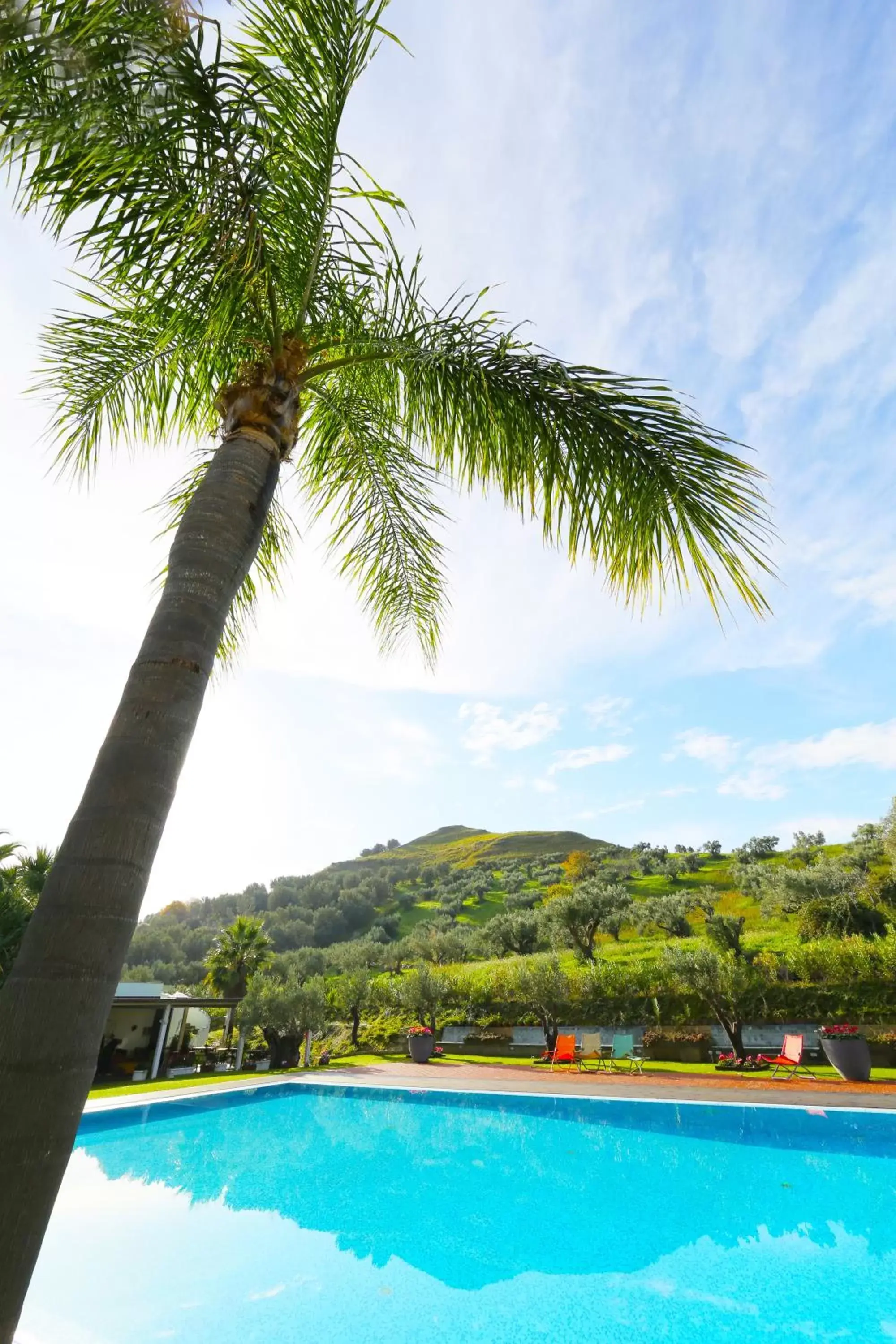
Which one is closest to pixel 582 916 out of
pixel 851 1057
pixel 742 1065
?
pixel 742 1065

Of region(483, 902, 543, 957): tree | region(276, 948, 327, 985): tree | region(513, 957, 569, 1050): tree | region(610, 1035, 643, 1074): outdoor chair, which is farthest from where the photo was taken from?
region(483, 902, 543, 957): tree

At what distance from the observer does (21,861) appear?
1427 cm

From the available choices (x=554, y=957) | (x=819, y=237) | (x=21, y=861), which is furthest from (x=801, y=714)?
(x=21, y=861)

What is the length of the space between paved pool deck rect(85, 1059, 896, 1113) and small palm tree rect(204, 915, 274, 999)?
8.98m

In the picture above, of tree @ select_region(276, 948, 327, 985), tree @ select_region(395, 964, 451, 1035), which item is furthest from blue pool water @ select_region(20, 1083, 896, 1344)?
tree @ select_region(276, 948, 327, 985)

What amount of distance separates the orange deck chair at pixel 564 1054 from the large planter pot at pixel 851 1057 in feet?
21.6

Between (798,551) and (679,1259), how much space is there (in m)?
7.35

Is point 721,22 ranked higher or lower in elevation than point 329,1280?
higher

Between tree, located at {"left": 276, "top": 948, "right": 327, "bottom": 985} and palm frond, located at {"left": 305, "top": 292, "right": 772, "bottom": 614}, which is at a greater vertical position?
palm frond, located at {"left": 305, "top": 292, "right": 772, "bottom": 614}

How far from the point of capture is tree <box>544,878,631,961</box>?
94.0ft

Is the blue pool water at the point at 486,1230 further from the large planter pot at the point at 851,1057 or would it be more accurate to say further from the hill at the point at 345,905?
the hill at the point at 345,905

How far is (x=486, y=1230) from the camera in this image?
24.9 feet

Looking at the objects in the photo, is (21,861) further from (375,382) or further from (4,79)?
(4,79)

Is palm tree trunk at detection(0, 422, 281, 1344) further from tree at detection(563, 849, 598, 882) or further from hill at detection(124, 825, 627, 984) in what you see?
tree at detection(563, 849, 598, 882)
